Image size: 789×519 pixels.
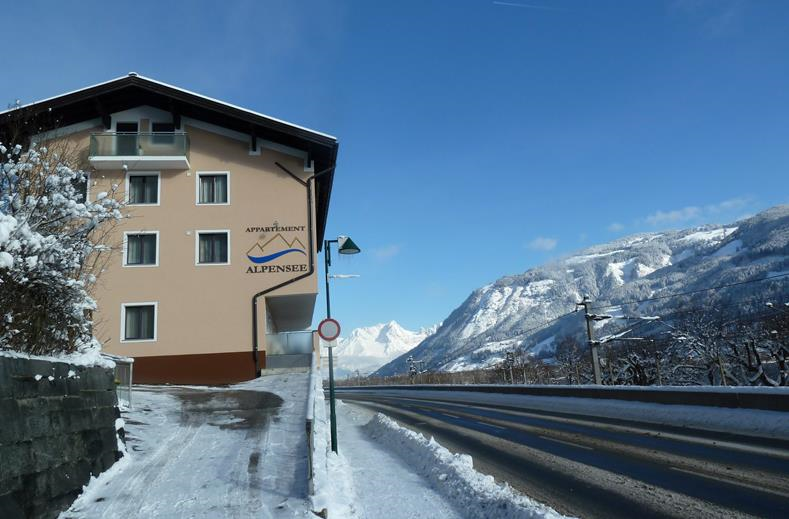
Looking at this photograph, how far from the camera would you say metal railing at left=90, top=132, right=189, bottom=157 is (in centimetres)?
2398

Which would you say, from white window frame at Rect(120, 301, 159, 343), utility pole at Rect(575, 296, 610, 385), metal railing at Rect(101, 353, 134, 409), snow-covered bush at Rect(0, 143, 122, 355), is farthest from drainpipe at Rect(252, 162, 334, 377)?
utility pole at Rect(575, 296, 610, 385)

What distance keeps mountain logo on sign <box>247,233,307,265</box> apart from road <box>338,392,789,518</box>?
12.0 m

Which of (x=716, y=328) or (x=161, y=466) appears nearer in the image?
(x=161, y=466)

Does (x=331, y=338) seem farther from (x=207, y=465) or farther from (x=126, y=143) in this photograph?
(x=126, y=143)

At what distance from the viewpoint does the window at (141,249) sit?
23750 mm

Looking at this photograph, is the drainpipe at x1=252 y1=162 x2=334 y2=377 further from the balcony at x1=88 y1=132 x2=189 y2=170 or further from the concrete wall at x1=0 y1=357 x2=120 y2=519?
the concrete wall at x1=0 y1=357 x2=120 y2=519

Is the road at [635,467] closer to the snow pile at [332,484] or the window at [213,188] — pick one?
the snow pile at [332,484]

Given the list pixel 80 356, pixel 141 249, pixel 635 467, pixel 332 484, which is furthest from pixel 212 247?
pixel 635 467

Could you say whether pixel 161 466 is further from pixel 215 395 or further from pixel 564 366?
pixel 564 366

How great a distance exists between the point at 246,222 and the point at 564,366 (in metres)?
46.6

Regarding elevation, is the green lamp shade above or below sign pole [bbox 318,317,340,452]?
above

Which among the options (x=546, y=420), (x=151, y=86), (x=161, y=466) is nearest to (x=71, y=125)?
(x=151, y=86)

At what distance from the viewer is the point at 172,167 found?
24656 millimetres

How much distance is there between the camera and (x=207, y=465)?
30.9ft
